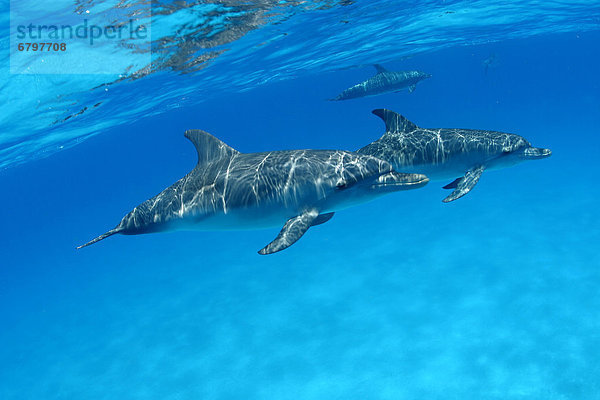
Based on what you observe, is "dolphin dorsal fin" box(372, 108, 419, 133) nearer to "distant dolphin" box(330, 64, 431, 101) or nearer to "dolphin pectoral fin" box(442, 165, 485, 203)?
→ "dolphin pectoral fin" box(442, 165, 485, 203)

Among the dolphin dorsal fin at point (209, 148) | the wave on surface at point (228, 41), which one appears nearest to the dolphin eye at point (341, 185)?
the dolphin dorsal fin at point (209, 148)

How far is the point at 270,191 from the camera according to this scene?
21.6 feet

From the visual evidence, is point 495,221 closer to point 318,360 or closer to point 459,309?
point 459,309

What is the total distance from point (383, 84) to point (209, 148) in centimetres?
1408

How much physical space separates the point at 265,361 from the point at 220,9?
12.1 meters

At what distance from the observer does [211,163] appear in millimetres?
7488

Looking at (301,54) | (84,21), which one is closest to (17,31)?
(84,21)

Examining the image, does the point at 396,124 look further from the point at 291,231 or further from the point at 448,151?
the point at 291,231

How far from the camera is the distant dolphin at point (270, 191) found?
6414 mm

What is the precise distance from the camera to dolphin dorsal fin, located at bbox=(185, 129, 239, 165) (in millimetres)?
7527

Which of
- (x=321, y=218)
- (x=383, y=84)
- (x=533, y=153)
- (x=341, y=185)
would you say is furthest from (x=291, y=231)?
(x=383, y=84)

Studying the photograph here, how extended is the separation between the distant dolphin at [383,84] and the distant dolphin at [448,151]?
1008 cm

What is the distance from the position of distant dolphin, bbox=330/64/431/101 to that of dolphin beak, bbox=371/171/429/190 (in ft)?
43.4

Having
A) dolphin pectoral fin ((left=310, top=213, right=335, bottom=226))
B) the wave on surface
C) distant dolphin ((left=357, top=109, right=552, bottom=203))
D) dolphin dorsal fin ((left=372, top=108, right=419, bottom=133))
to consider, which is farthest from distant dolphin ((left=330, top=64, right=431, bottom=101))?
dolphin pectoral fin ((left=310, top=213, right=335, bottom=226))
